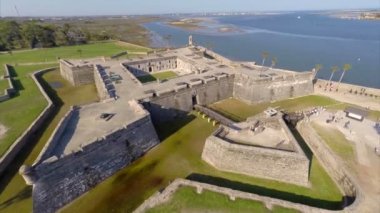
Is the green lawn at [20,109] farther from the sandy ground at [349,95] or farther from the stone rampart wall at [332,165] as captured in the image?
the sandy ground at [349,95]

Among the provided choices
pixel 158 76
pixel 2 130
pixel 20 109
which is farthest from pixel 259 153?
pixel 158 76

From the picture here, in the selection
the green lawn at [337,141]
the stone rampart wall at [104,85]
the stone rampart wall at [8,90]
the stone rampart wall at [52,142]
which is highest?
the stone rampart wall at [52,142]

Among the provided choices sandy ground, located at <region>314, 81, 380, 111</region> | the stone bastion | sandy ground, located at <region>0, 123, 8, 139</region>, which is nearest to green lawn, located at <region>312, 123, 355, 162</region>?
the stone bastion

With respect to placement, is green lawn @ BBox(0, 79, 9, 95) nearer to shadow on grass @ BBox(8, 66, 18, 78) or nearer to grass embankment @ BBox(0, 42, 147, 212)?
grass embankment @ BBox(0, 42, 147, 212)

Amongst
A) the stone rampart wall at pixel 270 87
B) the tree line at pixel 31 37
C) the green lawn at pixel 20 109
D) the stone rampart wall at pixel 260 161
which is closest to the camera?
the stone rampart wall at pixel 260 161

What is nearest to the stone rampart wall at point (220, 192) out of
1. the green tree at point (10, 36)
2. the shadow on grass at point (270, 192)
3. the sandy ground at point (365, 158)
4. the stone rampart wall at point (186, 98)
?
the shadow on grass at point (270, 192)

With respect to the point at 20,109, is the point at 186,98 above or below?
above

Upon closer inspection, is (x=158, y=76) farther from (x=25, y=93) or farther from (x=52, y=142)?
(x=52, y=142)
